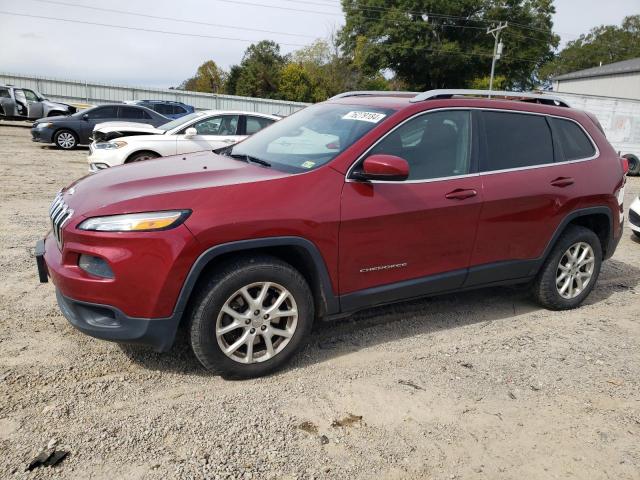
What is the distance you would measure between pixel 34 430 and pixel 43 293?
1.94 meters

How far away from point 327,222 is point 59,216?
1.62 meters

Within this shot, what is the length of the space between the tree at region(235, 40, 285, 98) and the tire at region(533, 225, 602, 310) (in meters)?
47.7

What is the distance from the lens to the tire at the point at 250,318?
9.83ft

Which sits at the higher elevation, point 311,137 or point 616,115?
point 616,115

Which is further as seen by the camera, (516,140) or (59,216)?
(516,140)

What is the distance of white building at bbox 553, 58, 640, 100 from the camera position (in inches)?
1499

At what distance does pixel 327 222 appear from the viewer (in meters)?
3.21

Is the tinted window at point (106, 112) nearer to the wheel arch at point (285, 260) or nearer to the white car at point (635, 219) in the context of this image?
the white car at point (635, 219)

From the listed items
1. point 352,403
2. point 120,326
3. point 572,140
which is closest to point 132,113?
point 572,140

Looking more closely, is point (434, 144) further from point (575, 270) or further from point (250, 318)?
point (575, 270)

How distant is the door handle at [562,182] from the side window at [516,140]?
170 millimetres

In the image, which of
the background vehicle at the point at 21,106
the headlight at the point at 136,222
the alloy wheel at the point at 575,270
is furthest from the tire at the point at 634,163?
the background vehicle at the point at 21,106

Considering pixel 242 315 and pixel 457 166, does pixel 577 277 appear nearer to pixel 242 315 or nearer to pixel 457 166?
pixel 457 166

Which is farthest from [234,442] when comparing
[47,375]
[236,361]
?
[47,375]
